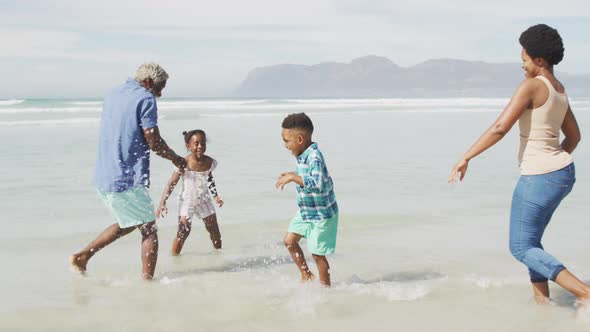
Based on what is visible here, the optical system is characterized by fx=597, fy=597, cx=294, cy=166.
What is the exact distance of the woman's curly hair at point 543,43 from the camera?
389 cm

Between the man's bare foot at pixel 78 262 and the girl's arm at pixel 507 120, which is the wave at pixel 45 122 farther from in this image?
the girl's arm at pixel 507 120

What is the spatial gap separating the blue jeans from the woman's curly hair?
29.0 inches

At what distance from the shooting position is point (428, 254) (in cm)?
600

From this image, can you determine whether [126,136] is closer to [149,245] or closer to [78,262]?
[149,245]

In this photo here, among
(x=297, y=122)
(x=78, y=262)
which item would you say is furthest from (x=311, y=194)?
(x=78, y=262)

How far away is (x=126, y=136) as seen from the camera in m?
4.72

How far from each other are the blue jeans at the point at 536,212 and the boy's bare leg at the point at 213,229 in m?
3.11

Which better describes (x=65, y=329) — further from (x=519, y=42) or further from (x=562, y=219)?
(x=562, y=219)

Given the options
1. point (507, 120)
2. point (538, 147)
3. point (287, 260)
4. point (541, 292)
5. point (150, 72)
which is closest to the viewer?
point (507, 120)

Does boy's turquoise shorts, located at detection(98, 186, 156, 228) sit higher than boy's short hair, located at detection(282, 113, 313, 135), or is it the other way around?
boy's short hair, located at detection(282, 113, 313, 135)

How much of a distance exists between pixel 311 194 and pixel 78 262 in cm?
214

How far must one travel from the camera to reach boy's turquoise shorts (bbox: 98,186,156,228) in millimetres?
4812

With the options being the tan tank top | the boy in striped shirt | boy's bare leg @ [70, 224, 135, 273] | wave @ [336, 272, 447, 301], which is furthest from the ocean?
the tan tank top

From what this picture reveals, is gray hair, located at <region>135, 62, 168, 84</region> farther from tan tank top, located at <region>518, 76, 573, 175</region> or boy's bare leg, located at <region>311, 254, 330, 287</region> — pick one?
tan tank top, located at <region>518, 76, 573, 175</region>
